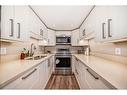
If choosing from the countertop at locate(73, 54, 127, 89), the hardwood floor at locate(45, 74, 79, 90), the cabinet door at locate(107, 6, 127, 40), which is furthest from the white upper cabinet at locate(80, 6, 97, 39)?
the countertop at locate(73, 54, 127, 89)

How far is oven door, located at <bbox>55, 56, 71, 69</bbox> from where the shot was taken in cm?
542

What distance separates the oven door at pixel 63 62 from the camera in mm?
5422

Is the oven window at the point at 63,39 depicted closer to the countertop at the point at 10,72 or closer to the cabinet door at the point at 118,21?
the cabinet door at the point at 118,21

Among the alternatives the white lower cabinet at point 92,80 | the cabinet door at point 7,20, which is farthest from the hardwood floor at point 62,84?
the cabinet door at point 7,20

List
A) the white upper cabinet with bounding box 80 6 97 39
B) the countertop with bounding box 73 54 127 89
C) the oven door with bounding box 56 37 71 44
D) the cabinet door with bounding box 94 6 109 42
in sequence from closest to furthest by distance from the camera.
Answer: the countertop with bounding box 73 54 127 89 → the cabinet door with bounding box 94 6 109 42 → the white upper cabinet with bounding box 80 6 97 39 → the oven door with bounding box 56 37 71 44

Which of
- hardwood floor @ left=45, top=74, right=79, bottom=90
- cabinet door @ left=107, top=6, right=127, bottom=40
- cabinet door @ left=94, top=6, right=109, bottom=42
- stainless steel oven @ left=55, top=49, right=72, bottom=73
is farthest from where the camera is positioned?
stainless steel oven @ left=55, top=49, right=72, bottom=73

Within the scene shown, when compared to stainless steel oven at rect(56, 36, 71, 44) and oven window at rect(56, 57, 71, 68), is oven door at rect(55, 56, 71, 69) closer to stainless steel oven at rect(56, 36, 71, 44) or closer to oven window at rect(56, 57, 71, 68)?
oven window at rect(56, 57, 71, 68)

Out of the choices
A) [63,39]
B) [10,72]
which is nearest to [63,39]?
[63,39]

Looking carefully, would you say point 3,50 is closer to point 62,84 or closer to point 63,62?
point 62,84

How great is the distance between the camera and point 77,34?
577 centimetres

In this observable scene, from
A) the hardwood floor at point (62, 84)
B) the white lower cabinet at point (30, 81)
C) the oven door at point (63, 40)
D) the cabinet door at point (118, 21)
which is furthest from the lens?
the oven door at point (63, 40)
